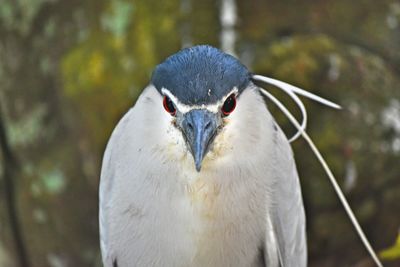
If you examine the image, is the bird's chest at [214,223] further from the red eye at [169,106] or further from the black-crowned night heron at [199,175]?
the red eye at [169,106]

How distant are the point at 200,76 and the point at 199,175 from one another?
252 millimetres

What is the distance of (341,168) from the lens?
3.43 metres

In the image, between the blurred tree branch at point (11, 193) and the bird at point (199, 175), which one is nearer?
the bird at point (199, 175)

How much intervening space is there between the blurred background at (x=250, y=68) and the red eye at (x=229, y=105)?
142 cm

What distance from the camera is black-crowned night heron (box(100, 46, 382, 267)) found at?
1.90m

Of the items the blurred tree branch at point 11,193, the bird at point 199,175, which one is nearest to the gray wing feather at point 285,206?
the bird at point 199,175

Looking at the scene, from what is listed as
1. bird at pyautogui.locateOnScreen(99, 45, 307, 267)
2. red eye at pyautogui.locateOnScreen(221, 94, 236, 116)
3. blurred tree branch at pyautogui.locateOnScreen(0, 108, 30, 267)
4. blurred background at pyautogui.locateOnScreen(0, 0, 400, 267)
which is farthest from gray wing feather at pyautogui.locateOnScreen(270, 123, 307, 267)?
blurred tree branch at pyautogui.locateOnScreen(0, 108, 30, 267)

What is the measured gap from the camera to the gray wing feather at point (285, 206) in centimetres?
224

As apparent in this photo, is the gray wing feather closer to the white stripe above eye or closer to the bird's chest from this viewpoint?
the bird's chest

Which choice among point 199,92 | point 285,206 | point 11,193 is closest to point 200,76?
point 199,92

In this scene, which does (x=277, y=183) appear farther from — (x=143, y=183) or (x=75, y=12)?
(x=75, y=12)

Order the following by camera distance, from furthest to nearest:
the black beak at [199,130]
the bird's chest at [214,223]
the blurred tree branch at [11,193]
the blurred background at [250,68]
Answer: the blurred tree branch at [11,193] → the blurred background at [250,68] → the bird's chest at [214,223] → the black beak at [199,130]

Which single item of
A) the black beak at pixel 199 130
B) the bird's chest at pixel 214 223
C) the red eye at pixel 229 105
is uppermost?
the red eye at pixel 229 105

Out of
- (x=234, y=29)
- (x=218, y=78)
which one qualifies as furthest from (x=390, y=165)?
(x=218, y=78)
